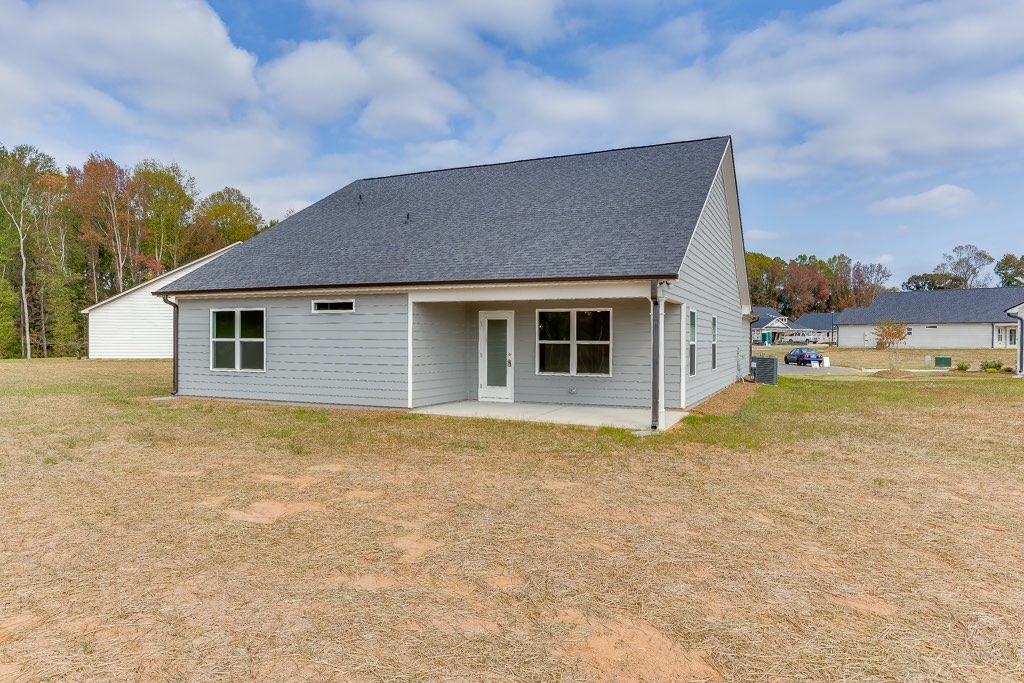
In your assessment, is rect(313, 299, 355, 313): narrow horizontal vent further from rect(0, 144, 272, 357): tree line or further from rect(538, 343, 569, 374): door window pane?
rect(0, 144, 272, 357): tree line

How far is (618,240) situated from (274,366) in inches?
309

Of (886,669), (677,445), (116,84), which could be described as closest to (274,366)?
(677,445)

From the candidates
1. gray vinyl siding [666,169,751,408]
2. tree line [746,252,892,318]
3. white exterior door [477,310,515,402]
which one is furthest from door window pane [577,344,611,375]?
tree line [746,252,892,318]

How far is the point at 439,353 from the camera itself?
1209 cm

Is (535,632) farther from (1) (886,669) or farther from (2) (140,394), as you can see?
(2) (140,394)

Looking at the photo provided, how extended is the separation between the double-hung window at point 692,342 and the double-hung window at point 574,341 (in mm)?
1724

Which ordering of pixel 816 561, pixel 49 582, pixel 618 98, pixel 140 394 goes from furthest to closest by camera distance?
1. pixel 618 98
2. pixel 140 394
3. pixel 816 561
4. pixel 49 582

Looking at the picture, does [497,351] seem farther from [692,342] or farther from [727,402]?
[727,402]

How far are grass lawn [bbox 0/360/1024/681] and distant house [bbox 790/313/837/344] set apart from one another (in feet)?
257

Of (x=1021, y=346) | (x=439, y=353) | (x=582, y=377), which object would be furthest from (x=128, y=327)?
(x=1021, y=346)

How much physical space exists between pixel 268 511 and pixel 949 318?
63004 millimetres

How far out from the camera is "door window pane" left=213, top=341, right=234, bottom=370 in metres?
13.1

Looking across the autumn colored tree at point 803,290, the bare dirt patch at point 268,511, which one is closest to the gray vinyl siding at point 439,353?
the bare dirt patch at point 268,511

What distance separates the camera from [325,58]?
16047 mm
